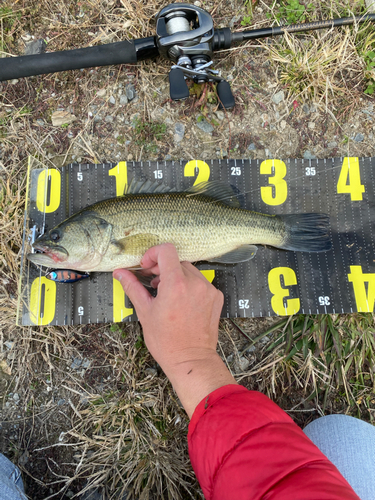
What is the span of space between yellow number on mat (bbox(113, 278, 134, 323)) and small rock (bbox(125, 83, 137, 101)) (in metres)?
2.25

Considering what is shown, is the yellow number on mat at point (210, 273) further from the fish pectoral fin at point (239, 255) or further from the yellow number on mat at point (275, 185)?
the yellow number on mat at point (275, 185)

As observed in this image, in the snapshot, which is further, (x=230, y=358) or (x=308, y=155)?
(x=308, y=155)

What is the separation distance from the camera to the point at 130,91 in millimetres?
3711

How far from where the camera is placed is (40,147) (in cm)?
367

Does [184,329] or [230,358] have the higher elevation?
[184,329]

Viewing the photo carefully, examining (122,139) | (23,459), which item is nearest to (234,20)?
(122,139)

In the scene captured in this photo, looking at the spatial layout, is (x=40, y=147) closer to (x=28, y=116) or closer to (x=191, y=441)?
(x=28, y=116)

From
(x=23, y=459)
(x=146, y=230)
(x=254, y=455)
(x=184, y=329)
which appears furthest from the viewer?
(x=23, y=459)

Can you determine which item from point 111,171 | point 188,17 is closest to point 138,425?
point 111,171

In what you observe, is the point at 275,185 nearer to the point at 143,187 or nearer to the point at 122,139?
the point at 143,187

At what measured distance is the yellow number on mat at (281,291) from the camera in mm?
3441

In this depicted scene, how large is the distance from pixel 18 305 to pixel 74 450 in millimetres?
1700

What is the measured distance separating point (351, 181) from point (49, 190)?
11.6ft

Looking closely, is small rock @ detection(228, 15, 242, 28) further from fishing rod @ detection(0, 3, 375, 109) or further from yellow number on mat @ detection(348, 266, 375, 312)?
yellow number on mat @ detection(348, 266, 375, 312)
